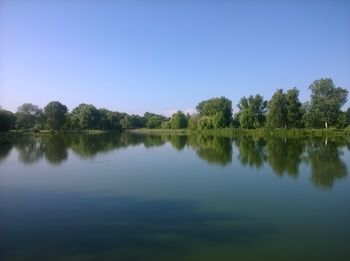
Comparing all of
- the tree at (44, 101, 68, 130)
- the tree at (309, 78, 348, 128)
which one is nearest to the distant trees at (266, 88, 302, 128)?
the tree at (309, 78, 348, 128)

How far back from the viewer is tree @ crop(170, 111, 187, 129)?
99812 millimetres

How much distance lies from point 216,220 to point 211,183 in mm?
5088

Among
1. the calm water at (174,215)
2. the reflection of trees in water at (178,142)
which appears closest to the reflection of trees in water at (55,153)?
the calm water at (174,215)

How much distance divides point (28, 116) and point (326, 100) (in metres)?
55.1

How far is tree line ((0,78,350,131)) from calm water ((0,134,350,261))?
40.2 meters

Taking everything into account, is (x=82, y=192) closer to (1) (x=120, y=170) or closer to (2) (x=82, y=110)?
(1) (x=120, y=170)

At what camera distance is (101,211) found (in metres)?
9.21

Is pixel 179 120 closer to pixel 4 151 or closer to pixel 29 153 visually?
pixel 4 151

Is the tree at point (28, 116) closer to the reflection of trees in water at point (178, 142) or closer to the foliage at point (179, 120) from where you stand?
the reflection of trees in water at point (178, 142)

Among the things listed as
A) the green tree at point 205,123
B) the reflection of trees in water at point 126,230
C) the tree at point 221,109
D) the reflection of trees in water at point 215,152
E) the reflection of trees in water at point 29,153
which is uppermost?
the tree at point 221,109

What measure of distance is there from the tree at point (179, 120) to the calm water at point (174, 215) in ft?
273

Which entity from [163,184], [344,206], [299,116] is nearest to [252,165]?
[163,184]

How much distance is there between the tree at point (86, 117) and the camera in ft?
285

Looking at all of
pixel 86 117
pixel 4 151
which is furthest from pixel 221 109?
pixel 4 151
